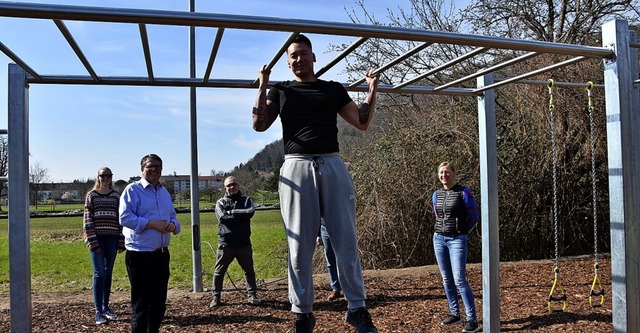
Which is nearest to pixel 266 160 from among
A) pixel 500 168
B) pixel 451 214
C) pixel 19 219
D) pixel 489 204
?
pixel 500 168

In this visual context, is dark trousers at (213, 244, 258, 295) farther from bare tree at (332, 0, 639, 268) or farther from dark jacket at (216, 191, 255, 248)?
bare tree at (332, 0, 639, 268)

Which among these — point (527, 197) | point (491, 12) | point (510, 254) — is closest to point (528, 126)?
point (527, 197)

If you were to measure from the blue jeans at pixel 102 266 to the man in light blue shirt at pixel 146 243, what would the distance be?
1.46 metres

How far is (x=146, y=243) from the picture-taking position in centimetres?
418

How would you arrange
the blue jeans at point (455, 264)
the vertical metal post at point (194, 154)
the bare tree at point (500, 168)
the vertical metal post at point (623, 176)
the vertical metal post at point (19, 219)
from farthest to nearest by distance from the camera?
the bare tree at point (500, 168) → the vertical metal post at point (194, 154) → the blue jeans at point (455, 264) → the vertical metal post at point (19, 219) → the vertical metal post at point (623, 176)

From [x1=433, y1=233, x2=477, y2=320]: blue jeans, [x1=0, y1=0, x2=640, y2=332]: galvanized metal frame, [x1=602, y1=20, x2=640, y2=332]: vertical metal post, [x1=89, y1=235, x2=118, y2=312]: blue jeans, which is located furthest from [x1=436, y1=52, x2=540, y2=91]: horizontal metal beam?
[x1=89, y1=235, x2=118, y2=312]: blue jeans

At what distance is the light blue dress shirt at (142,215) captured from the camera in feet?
13.6

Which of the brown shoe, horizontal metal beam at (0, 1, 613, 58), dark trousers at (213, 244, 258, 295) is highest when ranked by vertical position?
horizontal metal beam at (0, 1, 613, 58)

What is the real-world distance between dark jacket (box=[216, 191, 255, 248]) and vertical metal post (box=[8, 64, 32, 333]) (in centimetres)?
314

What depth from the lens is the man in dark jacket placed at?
6.31m

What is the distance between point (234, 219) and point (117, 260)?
31.6 feet

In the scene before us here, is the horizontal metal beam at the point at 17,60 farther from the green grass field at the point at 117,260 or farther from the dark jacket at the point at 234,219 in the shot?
the green grass field at the point at 117,260


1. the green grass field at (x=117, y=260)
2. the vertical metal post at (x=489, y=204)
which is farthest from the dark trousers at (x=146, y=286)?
Result: the green grass field at (x=117, y=260)

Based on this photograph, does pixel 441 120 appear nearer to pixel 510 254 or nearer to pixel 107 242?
pixel 510 254
